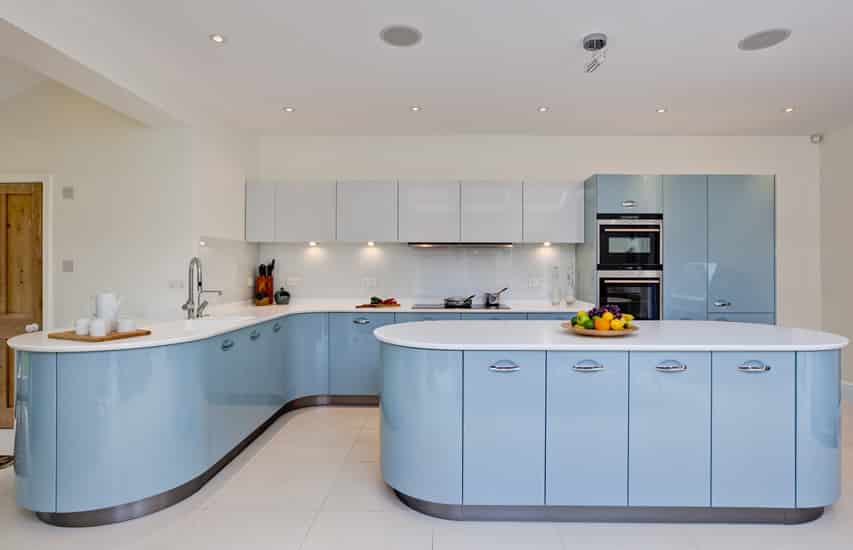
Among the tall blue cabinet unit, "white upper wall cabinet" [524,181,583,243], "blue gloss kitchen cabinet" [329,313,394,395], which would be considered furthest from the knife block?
the tall blue cabinet unit

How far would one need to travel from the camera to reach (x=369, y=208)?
442cm

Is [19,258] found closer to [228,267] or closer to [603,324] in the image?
[228,267]

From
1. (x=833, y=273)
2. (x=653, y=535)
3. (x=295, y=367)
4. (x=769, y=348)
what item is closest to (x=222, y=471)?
(x=295, y=367)

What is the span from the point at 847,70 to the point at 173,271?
496cm

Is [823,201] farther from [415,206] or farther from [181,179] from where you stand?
[181,179]

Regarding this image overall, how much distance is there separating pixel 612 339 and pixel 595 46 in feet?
5.61

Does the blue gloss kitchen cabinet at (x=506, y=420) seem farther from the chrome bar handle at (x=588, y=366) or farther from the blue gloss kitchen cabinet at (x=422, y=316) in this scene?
the blue gloss kitchen cabinet at (x=422, y=316)

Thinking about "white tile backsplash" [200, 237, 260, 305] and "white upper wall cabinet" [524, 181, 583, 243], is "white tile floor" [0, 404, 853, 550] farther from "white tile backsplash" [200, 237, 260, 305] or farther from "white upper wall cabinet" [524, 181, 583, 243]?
"white upper wall cabinet" [524, 181, 583, 243]

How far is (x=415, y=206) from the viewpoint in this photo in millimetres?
4414

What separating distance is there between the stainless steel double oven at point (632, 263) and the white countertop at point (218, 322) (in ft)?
0.94

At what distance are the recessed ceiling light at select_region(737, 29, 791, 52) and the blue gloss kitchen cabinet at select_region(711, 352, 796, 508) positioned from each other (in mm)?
1821

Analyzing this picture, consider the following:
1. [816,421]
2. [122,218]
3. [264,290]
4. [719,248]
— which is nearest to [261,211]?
[264,290]

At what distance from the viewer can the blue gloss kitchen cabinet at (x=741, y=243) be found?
160 inches

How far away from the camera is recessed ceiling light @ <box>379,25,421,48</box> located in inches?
103
